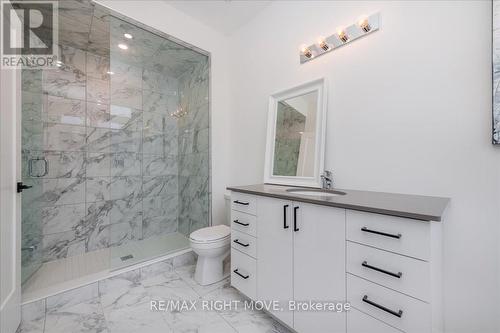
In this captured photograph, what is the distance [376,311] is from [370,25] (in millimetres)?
1688

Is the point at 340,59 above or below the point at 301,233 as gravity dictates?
above

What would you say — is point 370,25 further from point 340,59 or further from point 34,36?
point 34,36

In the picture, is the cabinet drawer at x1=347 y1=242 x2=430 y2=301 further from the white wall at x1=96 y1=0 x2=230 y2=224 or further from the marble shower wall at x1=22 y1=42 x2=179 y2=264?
the marble shower wall at x1=22 y1=42 x2=179 y2=264

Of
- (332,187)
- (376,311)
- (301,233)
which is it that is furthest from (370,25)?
(376,311)

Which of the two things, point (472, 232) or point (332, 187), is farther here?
point (332, 187)

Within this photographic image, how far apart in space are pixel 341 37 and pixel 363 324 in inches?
70.4

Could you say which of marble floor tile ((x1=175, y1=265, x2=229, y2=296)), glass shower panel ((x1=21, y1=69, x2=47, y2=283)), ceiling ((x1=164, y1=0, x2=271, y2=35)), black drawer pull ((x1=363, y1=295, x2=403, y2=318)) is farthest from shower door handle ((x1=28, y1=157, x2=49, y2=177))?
black drawer pull ((x1=363, y1=295, x2=403, y2=318))

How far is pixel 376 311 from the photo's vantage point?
0.97 meters

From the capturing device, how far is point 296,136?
1910 millimetres

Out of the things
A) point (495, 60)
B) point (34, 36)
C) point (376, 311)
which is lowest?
point (376, 311)

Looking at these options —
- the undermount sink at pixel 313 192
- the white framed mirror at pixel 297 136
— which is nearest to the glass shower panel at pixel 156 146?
the white framed mirror at pixel 297 136

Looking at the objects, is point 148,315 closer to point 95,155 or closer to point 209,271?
point 209,271

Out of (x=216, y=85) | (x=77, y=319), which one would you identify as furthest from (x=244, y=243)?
(x=216, y=85)

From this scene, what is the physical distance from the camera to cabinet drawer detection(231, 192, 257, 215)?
1.55 meters
